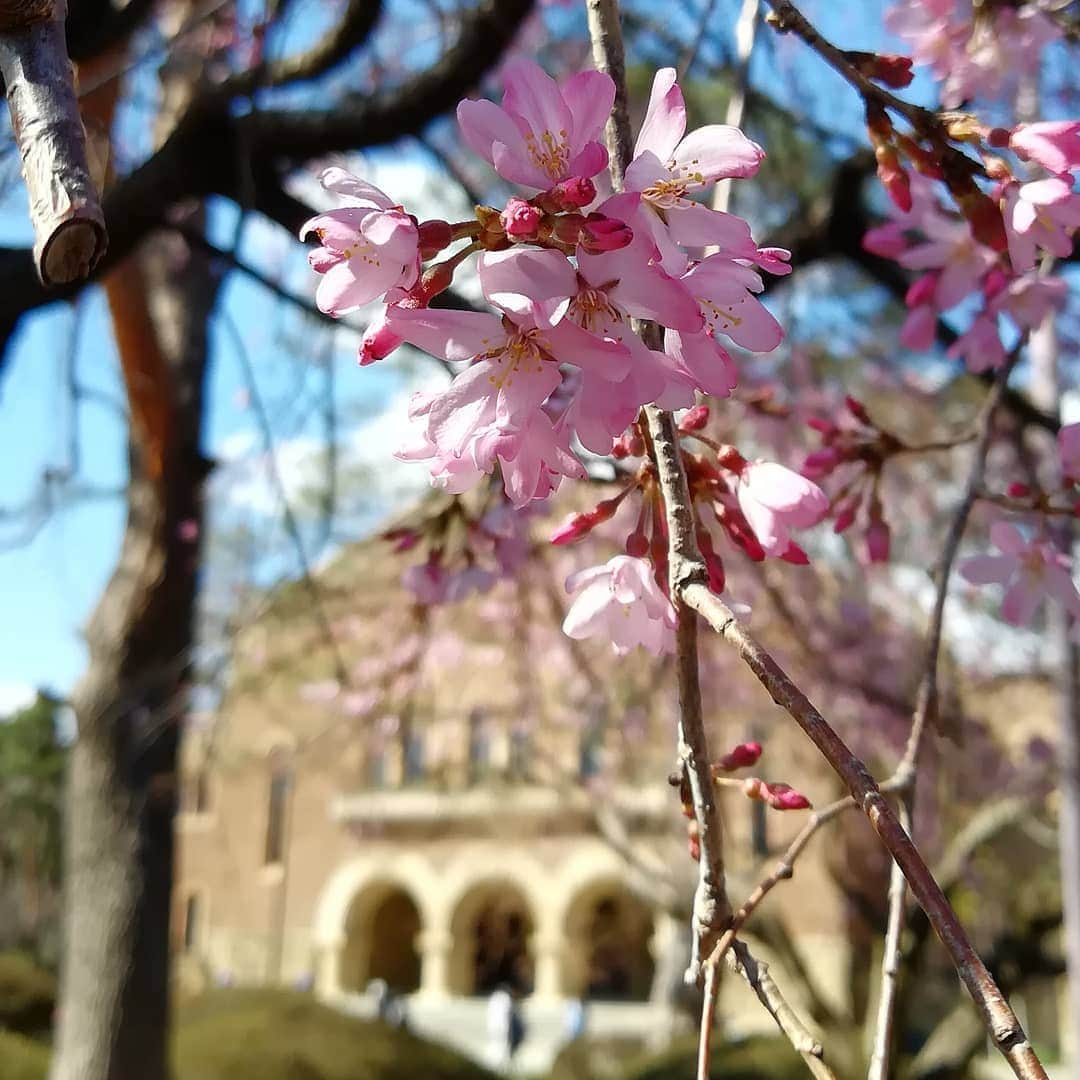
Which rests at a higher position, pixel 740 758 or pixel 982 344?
pixel 982 344

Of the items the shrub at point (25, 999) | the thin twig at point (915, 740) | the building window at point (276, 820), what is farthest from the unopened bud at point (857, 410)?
the building window at point (276, 820)

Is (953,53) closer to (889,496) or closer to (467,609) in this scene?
(889,496)

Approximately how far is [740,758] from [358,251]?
0.47m

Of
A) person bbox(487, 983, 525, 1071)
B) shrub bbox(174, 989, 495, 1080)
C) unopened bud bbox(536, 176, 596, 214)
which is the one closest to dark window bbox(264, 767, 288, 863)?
person bbox(487, 983, 525, 1071)

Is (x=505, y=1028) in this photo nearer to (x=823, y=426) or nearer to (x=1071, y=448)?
(x=823, y=426)

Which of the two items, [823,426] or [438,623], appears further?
[438,623]

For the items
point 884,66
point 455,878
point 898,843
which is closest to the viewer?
point 898,843

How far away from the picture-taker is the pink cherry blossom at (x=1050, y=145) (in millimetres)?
872

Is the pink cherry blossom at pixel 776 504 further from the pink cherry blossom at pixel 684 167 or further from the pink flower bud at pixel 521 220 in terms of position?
the pink flower bud at pixel 521 220

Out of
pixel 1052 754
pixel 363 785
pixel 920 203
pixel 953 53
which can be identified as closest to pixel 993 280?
pixel 920 203

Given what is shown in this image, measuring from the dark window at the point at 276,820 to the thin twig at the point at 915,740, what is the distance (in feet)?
59.9

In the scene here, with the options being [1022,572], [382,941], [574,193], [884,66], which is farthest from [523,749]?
[382,941]

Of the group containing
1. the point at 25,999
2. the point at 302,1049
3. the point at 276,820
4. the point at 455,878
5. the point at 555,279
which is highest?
the point at 555,279

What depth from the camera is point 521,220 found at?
0.61 meters
